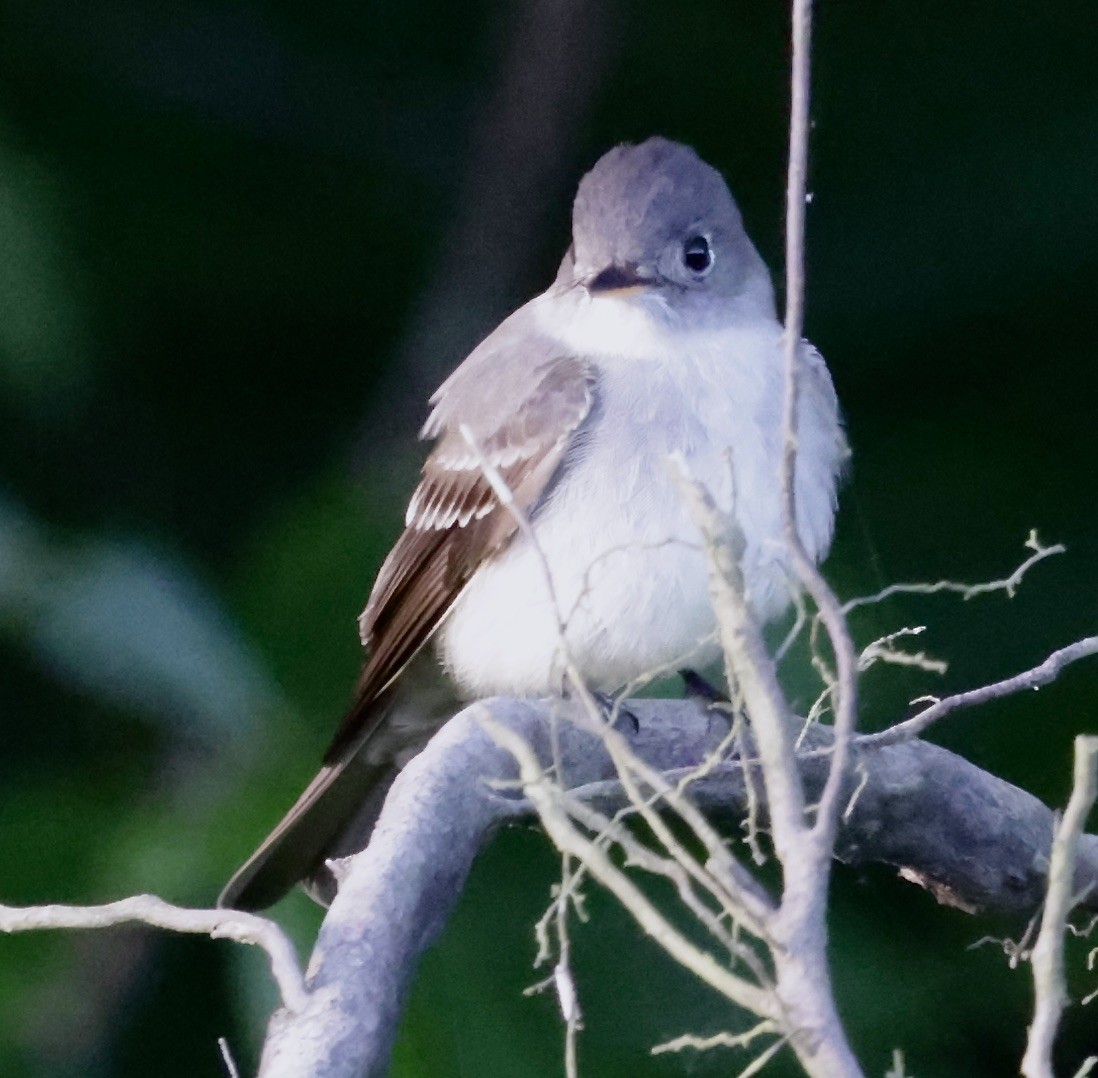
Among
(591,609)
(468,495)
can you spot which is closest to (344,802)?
(468,495)

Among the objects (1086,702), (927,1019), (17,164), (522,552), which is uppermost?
(17,164)

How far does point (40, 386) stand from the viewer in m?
2.17

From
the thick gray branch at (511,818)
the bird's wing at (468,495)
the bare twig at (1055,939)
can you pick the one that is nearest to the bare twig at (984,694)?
the thick gray branch at (511,818)

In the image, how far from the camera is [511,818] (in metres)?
1.28

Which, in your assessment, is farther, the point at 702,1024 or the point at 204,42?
the point at 204,42

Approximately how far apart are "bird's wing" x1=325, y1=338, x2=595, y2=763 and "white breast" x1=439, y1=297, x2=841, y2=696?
0.02m

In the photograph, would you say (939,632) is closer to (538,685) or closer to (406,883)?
(538,685)

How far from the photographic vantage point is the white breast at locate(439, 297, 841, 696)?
1.65 metres

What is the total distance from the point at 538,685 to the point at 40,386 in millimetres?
795

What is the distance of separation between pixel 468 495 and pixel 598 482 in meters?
0.22

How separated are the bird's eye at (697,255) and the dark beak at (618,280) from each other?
0.25 feet

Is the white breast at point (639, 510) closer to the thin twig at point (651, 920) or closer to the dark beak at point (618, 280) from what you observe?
the dark beak at point (618, 280)

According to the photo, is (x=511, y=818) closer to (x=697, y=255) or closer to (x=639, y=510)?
(x=639, y=510)

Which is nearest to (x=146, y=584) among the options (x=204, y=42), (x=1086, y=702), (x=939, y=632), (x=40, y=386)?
(x=40, y=386)
